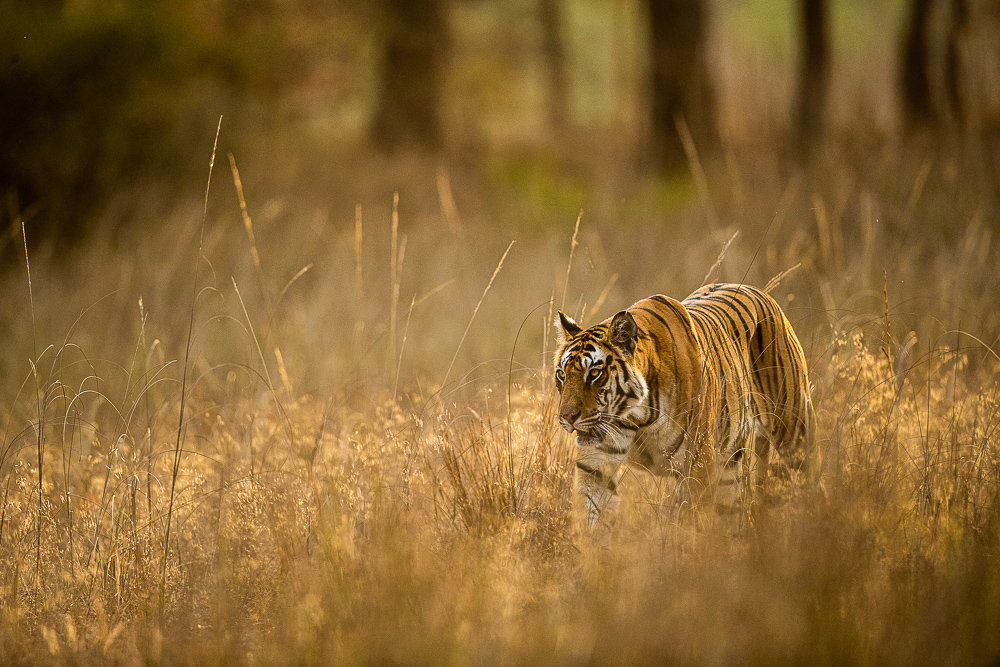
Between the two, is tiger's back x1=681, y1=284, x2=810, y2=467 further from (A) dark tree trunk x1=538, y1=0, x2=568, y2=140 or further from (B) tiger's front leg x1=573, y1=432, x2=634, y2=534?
(A) dark tree trunk x1=538, y1=0, x2=568, y2=140

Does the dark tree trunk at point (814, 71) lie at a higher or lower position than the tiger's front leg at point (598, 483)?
higher

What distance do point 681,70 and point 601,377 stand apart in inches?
334

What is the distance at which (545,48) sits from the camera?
71.9 feet

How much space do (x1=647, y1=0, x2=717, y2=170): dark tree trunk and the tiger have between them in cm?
737

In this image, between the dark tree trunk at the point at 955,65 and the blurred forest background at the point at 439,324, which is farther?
the dark tree trunk at the point at 955,65

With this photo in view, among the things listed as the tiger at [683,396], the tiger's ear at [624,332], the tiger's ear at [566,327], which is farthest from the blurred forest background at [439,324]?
the tiger's ear at [624,332]

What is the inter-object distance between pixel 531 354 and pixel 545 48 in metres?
17.5

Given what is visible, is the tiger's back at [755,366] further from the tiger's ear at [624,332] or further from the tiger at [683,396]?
the tiger's ear at [624,332]

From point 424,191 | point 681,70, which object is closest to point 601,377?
point 681,70

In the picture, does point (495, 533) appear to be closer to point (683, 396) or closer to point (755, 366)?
point (683, 396)

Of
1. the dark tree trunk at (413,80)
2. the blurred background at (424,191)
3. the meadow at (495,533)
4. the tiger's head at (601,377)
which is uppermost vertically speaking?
the dark tree trunk at (413,80)

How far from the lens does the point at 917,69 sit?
9.41 meters

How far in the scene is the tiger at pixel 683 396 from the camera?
2.65 meters

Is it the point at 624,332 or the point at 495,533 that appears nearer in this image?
the point at 624,332
